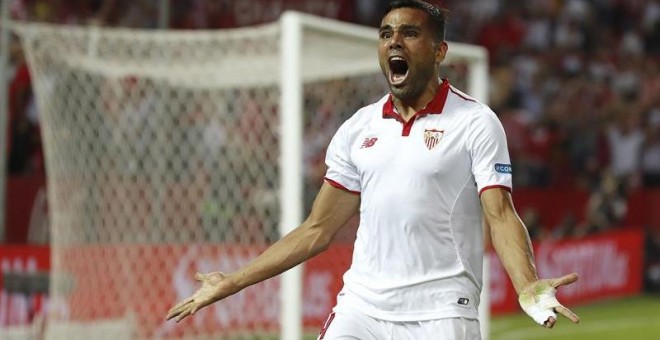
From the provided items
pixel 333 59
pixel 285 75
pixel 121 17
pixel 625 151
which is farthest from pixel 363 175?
pixel 625 151

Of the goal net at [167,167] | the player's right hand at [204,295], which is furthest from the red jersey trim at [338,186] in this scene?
the goal net at [167,167]

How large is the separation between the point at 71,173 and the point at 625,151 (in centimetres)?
1042

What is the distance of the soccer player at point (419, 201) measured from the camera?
5211mm

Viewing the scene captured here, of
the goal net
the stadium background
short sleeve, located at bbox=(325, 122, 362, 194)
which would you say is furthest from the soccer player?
the stadium background

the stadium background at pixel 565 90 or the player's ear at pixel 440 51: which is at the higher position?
the stadium background at pixel 565 90

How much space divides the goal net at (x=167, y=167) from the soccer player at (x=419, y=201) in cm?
485

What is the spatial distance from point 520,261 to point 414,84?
0.81 m

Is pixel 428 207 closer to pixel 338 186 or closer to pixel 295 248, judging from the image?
pixel 338 186

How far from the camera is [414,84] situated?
5297 mm

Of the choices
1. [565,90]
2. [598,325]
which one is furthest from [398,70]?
[565,90]

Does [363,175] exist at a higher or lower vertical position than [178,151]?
lower

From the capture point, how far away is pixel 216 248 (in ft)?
35.6

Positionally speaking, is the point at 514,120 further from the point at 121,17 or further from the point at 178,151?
the point at 178,151

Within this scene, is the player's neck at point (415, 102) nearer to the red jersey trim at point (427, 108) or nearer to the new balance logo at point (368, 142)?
the red jersey trim at point (427, 108)
